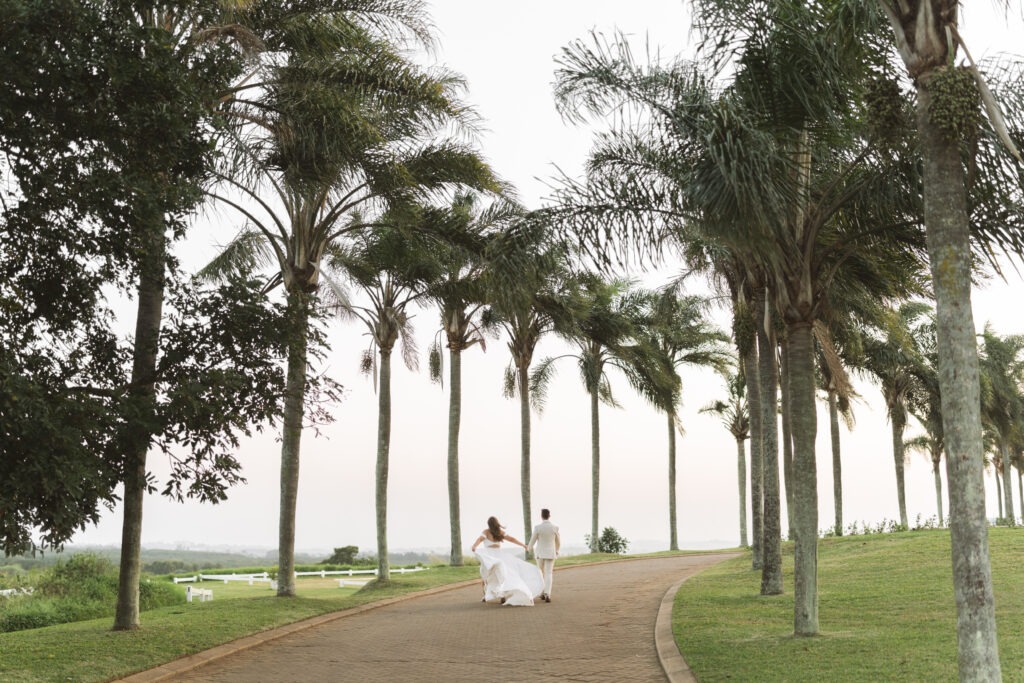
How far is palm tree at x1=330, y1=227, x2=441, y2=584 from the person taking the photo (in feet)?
67.6

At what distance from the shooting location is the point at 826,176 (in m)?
12.6

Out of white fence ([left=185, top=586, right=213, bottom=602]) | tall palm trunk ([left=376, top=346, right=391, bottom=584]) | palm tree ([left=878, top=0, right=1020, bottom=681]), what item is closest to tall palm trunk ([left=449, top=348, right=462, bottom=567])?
tall palm trunk ([left=376, top=346, right=391, bottom=584])

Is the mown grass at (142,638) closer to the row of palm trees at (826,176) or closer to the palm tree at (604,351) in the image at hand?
the row of palm trees at (826,176)

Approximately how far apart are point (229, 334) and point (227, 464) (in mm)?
1589

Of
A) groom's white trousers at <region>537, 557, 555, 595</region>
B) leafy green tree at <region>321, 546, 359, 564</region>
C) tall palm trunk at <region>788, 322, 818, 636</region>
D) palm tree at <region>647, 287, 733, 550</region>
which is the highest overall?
palm tree at <region>647, 287, 733, 550</region>

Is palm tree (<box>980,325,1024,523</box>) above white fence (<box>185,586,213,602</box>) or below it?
above

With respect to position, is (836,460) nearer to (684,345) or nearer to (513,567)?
(684,345)

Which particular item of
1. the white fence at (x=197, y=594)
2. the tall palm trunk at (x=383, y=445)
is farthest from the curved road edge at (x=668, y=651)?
the white fence at (x=197, y=594)

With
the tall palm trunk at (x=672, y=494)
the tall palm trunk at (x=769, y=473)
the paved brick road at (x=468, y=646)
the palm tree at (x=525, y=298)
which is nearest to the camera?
the paved brick road at (x=468, y=646)

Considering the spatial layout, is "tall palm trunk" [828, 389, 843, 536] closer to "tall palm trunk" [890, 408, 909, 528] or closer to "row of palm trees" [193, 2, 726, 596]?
"tall palm trunk" [890, 408, 909, 528]

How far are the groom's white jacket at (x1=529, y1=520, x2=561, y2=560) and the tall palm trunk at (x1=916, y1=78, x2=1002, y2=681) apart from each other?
31.7 feet

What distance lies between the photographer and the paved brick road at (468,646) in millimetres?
9656

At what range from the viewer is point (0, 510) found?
8789 millimetres

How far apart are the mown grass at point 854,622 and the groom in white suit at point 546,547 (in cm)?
223
